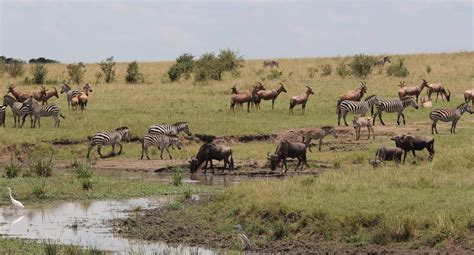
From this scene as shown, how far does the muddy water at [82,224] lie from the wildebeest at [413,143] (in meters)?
6.39

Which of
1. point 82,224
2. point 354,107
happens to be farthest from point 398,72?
point 82,224

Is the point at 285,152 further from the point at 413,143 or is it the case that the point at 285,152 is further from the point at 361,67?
the point at 361,67

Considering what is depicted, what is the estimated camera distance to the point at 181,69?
47.2 metres

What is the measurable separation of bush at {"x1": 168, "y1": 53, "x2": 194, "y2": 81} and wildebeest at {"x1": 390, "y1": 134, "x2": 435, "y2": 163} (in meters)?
26.5

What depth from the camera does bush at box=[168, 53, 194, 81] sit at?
46.3 meters

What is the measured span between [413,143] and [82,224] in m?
9.19

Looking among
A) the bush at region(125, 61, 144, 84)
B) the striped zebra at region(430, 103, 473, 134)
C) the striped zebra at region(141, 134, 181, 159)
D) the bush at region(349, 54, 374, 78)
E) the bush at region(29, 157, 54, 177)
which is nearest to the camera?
the bush at region(29, 157, 54, 177)

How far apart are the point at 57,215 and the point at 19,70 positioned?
119 feet

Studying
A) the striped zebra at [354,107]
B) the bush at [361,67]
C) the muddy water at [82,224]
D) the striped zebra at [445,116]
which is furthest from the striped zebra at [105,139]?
the bush at [361,67]

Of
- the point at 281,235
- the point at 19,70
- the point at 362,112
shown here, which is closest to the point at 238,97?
the point at 362,112

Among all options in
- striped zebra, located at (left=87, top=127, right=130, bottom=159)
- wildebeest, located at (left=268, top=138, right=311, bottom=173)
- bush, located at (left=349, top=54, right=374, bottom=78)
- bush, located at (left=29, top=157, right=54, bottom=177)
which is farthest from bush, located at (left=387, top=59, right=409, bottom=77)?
bush, located at (left=29, top=157, right=54, bottom=177)

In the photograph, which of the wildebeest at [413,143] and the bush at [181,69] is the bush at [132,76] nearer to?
the bush at [181,69]

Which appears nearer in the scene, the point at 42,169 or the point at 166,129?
the point at 42,169

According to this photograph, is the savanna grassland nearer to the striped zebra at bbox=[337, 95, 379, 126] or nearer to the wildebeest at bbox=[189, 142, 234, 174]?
the striped zebra at bbox=[337, 95, 379, 126]
